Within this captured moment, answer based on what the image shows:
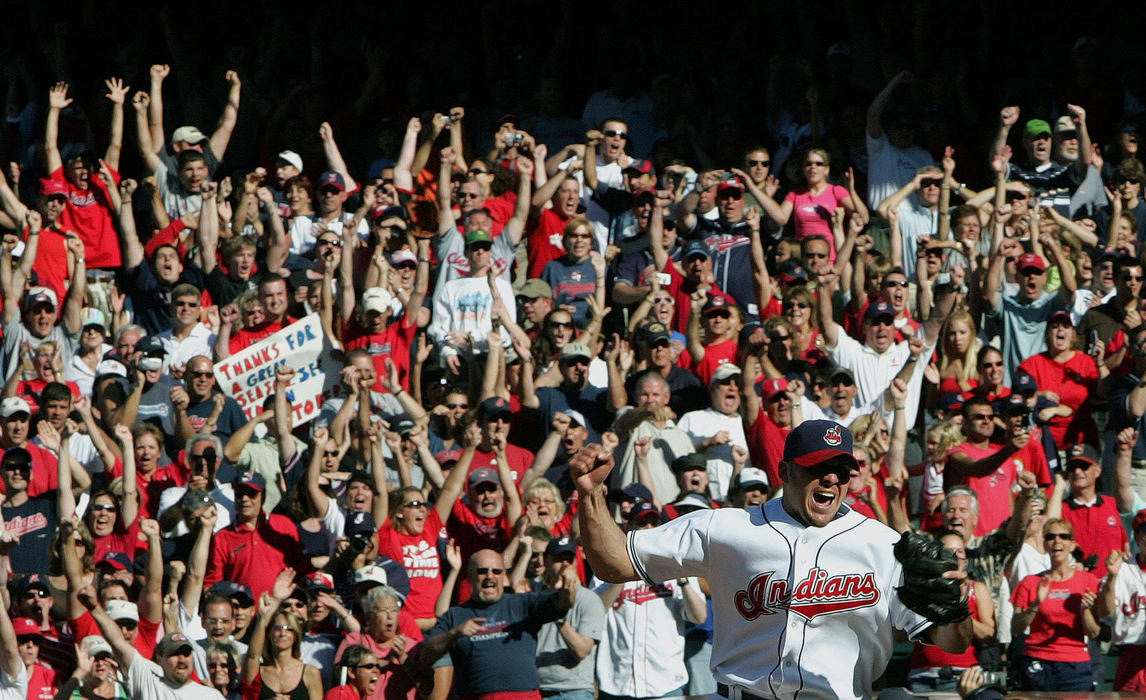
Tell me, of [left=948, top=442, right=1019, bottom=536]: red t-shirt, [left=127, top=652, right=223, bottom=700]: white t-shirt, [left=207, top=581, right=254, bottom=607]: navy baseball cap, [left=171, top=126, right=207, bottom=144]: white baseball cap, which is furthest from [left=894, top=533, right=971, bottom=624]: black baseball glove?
[left=171, top=126, right=207, bottom=144]: white baseball cap

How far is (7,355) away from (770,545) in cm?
961

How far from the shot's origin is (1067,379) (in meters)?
13.8

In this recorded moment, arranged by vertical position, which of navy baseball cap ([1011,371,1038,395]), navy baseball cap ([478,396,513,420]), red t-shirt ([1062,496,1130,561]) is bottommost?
red t-shirt ([1062,496,1130,561])

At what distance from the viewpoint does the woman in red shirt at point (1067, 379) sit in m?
13.7

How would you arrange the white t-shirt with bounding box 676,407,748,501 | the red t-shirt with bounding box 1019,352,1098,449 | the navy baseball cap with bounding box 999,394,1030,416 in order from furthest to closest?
the red t-shirt with bounding box 1019,352,1098,449
the navy baseball cap with bounding box 999,394,1030,416
the white t-shirt with bounding box 676,407,748,501

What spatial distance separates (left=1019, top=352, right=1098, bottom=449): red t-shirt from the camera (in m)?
13.7

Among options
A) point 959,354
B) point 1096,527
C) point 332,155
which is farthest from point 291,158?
point 1096,527

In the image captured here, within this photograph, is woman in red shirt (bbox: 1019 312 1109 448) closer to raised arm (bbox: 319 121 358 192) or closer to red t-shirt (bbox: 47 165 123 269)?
raised arm (bbox: 319 121 358 192)

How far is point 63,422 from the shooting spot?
1316 centimetres

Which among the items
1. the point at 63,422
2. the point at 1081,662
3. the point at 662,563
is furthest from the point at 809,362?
the point at 662,563

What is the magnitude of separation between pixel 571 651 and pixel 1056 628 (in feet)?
9.58

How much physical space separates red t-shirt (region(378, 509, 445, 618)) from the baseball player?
569 cm

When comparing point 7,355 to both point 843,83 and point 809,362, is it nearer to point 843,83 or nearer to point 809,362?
point 809,362

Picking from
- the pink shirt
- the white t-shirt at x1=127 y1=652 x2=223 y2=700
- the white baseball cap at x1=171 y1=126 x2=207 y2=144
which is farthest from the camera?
the white baseball cap at x1=171 y1=126 x2=207 y2=144
